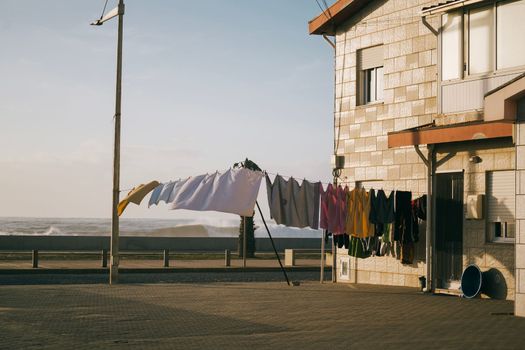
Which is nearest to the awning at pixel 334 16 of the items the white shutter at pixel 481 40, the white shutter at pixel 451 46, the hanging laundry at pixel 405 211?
the white shutter at pixel 451 46

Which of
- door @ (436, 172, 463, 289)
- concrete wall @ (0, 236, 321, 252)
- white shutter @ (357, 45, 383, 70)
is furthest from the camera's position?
concrete wall @ (0, 236, 321, 252)

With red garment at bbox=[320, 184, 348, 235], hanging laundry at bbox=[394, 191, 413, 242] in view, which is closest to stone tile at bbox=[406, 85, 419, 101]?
hanging laundry at bbox=[394, 191, 413, 242]

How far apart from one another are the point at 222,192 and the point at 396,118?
4830 millimetres

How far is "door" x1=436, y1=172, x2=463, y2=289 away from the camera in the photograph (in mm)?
18812

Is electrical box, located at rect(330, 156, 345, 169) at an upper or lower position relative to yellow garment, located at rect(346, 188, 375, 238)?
upper

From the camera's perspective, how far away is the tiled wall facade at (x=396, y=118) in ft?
60.2

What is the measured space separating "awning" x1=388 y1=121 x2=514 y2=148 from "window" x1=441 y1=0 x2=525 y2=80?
140cm

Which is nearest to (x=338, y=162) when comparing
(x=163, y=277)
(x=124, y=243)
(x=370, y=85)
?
(x=370, y=85)

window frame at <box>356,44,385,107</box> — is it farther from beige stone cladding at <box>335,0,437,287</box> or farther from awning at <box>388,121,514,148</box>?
awning at <box>388,121,514,148</box>

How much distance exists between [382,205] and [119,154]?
708 cm

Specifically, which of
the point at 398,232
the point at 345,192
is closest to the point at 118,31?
the point at 345,192

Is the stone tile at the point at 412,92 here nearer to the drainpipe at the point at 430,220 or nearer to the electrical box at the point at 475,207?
the drainpipe at the point at 430,220

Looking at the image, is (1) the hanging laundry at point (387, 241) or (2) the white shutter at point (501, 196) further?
(1) the hanging laundry at point (387, 241)

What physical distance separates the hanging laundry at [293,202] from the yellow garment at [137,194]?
10.1 ft
